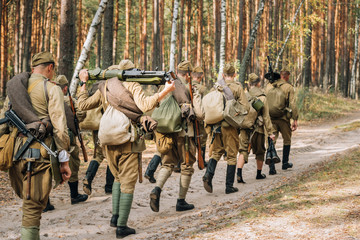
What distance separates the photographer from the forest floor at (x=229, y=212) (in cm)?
438

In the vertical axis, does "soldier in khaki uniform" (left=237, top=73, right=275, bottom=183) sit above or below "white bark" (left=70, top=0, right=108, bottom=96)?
below

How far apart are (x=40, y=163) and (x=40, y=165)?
0.02 metres

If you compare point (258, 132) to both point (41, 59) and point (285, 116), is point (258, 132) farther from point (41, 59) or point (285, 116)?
point (41, 59)

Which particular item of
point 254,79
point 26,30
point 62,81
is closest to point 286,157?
point 254,79

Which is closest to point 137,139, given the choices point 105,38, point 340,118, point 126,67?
point 126,67

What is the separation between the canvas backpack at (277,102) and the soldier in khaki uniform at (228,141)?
2150 millimetres

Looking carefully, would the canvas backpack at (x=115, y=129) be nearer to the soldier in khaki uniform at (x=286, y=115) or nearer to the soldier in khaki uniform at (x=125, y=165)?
the soldier in khaki uniform at (x=125, y=165)

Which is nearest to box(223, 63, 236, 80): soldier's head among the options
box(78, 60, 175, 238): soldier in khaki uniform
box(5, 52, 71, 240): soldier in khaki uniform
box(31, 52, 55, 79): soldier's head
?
box(78, 60, 175, 238): soldier in khaki uniform

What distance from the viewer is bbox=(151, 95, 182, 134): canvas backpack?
5.90 m

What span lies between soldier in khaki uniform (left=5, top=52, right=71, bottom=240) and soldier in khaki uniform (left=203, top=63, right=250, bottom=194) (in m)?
3.48

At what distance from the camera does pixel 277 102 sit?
30.0ft

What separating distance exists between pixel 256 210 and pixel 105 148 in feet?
7.05

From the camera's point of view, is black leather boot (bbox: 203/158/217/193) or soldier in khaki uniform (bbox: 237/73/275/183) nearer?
black leather boot (bbox: 203/158/217/193)

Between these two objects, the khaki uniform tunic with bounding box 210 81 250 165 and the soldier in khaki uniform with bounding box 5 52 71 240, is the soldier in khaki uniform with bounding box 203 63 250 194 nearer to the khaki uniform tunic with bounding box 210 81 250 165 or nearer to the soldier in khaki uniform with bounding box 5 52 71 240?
the khaki uniform tunic with bounding box 210 81 250 165
